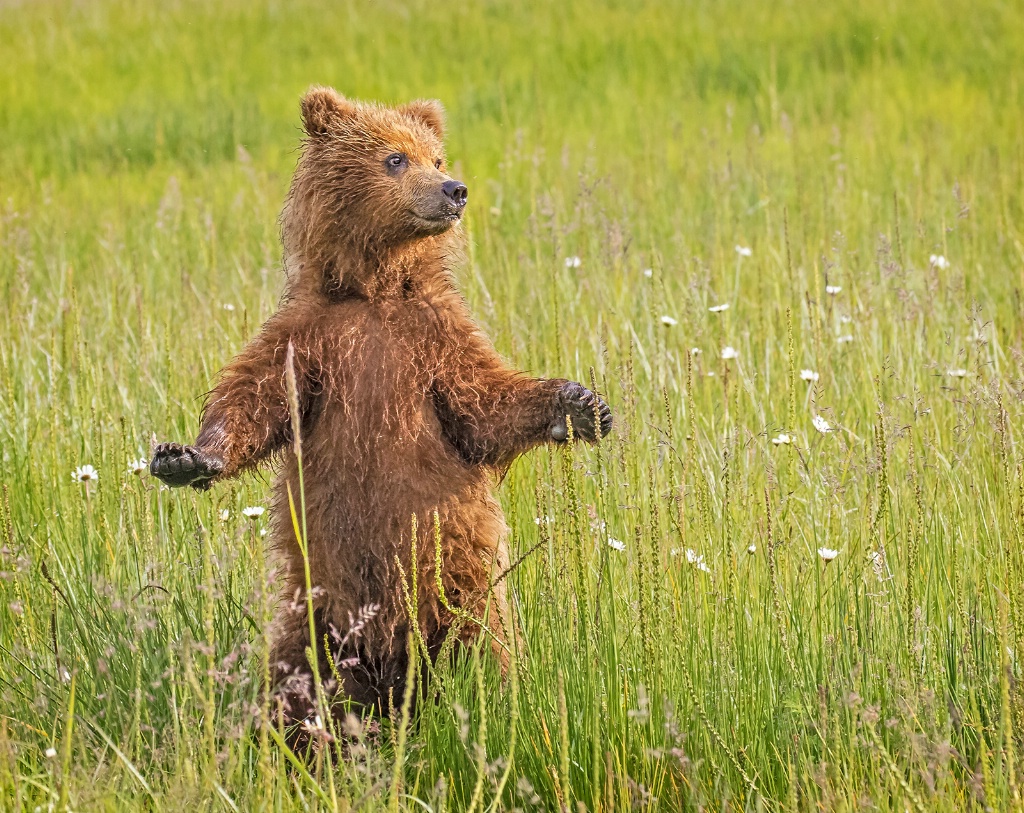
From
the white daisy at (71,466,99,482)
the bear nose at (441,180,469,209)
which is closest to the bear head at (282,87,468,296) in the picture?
the bear nose at (441,180,469,209)

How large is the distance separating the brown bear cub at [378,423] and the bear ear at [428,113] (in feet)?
0.98

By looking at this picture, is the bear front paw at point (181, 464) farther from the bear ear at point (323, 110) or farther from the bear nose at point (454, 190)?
the bear ear at point (323, 110)

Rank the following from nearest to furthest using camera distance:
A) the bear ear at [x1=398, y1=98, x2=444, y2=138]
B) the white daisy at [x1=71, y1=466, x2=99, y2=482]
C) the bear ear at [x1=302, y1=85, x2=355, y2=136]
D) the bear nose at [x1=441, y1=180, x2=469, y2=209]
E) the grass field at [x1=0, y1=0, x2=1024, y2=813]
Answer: the grass field at [x1=0, y1=0, x2=1024, y2=813] < the bear nose at [x1=441, y1=180, x2=469, y2=209] < the bear ear at [x1=302, y1=85, x2=355, y2=136] < the bear ear at [x1=398, y1=98, x2=444, y2=138] < the white daisy at [x1=71, y1=466, x2=99, y2=482]

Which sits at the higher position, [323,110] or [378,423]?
[323,110]

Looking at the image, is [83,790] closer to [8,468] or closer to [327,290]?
[327,290]

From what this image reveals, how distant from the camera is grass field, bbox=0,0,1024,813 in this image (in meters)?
2.58

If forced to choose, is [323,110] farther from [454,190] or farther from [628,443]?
[628,443]

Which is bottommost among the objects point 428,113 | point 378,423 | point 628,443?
point 628,443

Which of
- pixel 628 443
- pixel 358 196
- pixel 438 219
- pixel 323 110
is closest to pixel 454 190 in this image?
pixel 438 219

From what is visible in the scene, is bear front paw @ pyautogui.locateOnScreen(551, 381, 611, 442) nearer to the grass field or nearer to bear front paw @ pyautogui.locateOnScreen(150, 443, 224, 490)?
the grass field

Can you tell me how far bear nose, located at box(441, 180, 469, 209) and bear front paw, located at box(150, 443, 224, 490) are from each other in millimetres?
836

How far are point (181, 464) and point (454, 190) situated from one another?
91 cm

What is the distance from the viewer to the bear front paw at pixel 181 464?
2.64 meters

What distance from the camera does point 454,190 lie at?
304 centimetres
